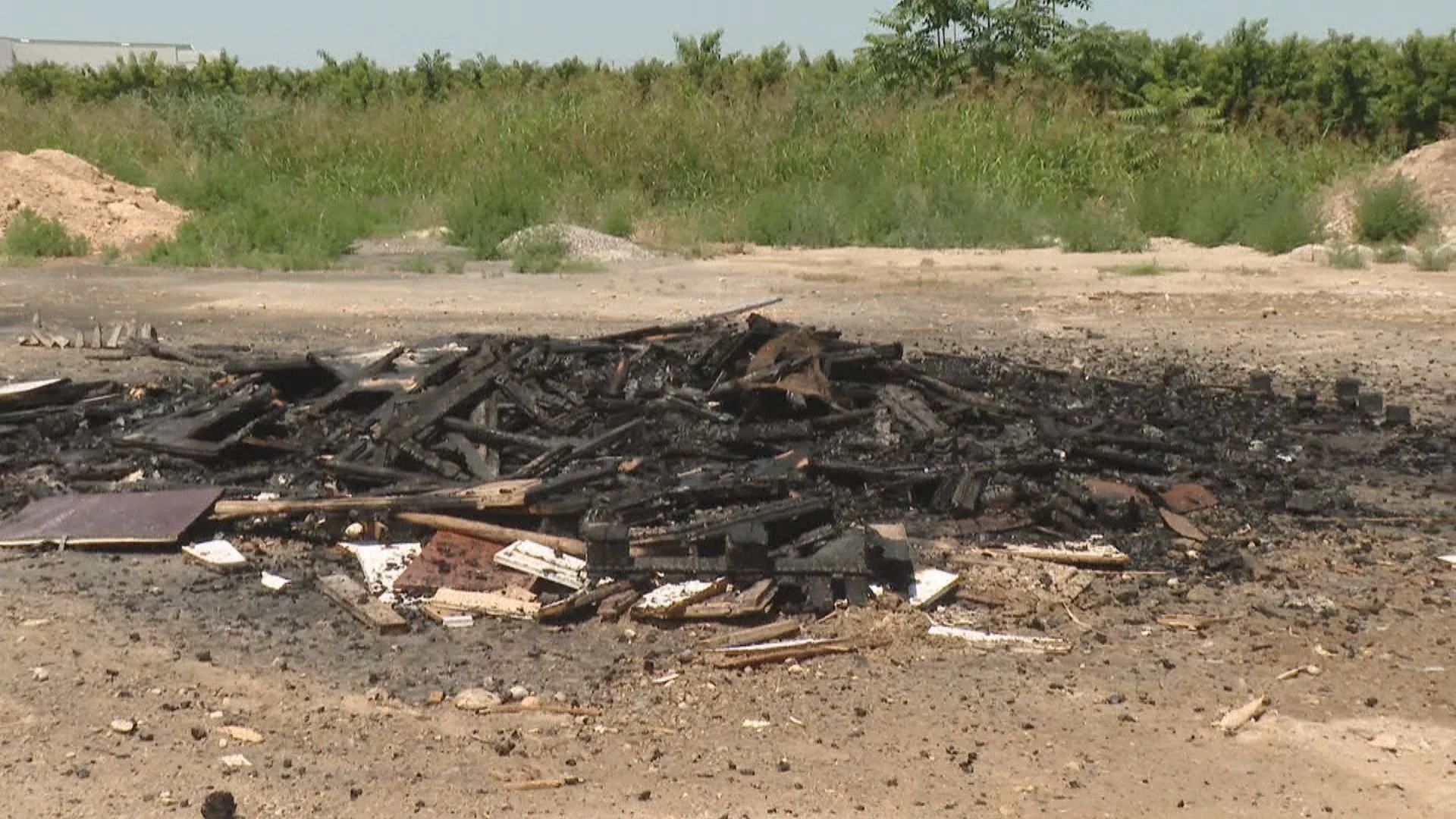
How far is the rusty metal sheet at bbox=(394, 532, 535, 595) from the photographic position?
6.23 meters

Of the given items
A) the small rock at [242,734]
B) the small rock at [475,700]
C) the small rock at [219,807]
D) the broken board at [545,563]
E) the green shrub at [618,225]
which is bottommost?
the small rock at [475,700]

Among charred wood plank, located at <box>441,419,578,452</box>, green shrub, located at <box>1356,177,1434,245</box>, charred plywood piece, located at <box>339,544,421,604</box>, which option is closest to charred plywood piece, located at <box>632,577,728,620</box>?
charred plywood piece, located at <box>339,544,421,604</box>

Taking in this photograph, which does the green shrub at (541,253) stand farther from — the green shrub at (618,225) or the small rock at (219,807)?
the small rock at (219,807)

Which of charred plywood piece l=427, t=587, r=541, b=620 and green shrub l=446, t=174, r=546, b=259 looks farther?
green shrub l=446, t=174, r=546, b=259

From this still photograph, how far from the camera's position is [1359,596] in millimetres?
6328

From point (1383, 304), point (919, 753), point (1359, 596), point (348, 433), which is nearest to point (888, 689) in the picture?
point (919, 753)

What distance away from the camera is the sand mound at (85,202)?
24.0 meters

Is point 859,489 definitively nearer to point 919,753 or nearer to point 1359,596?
point 1359,596

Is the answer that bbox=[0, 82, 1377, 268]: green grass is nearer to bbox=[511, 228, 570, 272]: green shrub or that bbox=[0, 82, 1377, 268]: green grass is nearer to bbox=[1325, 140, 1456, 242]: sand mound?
bbox=[1325, 140, 1456, 242]: sand mound

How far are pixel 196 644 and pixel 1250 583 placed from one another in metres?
3.89

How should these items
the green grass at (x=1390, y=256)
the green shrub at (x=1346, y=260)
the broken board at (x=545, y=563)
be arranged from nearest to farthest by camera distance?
the broken board at (x=545, y=563) → the green shrub at (x=1346, y=260) → the green grass at (x=1390, y=256)

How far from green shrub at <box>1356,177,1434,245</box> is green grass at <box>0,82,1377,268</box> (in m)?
0.91

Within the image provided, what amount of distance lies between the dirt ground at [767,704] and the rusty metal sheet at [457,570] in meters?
0.38

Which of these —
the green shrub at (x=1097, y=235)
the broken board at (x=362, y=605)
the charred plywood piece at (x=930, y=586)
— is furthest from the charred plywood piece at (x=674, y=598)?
the green shrub at (x=1097, y=235)
